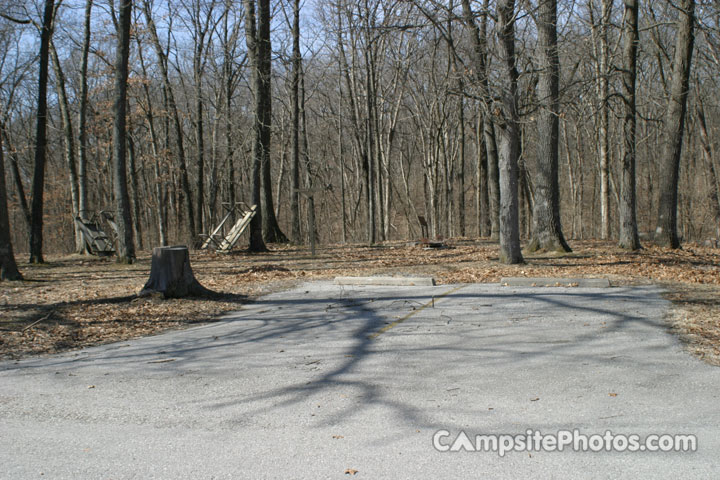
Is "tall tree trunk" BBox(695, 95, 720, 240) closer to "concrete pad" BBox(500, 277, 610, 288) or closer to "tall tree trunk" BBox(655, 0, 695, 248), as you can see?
"tall tree trunk" BBox(655, 0, 695, 248)

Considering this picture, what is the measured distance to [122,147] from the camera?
14586 millimetres

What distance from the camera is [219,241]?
2048 centimetres

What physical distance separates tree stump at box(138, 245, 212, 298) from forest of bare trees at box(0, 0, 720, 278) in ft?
12.6

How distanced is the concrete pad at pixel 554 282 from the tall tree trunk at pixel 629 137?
6072 millimetres

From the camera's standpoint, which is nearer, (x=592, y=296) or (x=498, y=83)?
(x=592, y=296)

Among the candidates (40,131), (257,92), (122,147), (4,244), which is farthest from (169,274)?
(257,92)

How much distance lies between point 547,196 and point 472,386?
10766 mm

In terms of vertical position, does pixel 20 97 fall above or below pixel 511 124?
above

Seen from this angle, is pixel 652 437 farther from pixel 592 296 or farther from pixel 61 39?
pixel 61 39

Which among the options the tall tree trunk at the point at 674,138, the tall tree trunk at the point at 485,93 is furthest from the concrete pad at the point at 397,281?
the tall tree trunk at the point at 674,138

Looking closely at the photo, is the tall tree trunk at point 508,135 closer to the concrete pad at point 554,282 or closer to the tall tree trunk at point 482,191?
the concrete pad at point 554,282

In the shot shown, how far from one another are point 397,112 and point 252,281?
63.8 feet

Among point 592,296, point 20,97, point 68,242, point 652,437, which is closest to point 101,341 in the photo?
point 652,437

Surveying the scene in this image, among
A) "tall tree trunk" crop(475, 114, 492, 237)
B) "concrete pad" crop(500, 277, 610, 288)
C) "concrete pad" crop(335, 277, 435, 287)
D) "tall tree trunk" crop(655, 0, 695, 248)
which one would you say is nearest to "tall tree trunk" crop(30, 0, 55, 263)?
"concrete pad" crop(335, 277, 435, 287)
